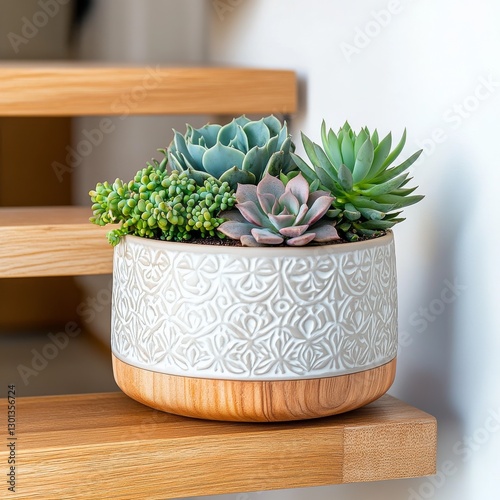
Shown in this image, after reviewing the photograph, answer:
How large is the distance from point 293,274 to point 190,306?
0.09 meters

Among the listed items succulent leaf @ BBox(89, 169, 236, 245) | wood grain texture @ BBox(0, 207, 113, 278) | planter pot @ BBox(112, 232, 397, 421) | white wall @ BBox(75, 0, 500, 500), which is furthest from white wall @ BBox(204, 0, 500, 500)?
wood grain texture @ BBox(0, 207, 113, 278)

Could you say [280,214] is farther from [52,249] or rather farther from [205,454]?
[52,249]

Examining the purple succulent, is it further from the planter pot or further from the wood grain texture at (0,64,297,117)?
the wood grain texture at (0,64,297,117)

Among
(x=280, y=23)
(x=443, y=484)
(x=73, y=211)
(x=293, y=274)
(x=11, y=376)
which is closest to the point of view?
(x=293, y=274)

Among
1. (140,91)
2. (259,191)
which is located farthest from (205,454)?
(140,91)

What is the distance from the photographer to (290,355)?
674 millimetres

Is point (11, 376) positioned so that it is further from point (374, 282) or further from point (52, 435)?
point (374, 282)

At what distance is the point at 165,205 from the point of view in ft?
2.22

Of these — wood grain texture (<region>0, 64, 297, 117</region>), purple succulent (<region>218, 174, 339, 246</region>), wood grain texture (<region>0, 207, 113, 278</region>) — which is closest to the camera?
purple succulent (<region>218, 174, 339, 246</region>)

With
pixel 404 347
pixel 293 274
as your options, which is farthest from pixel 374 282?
pixel 404 347

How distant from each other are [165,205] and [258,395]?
7.1 inches

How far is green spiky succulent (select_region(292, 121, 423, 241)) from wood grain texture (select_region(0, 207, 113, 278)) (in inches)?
14.2

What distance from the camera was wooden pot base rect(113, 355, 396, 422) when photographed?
0.68 metres

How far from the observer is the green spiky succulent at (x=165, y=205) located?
0.68m
